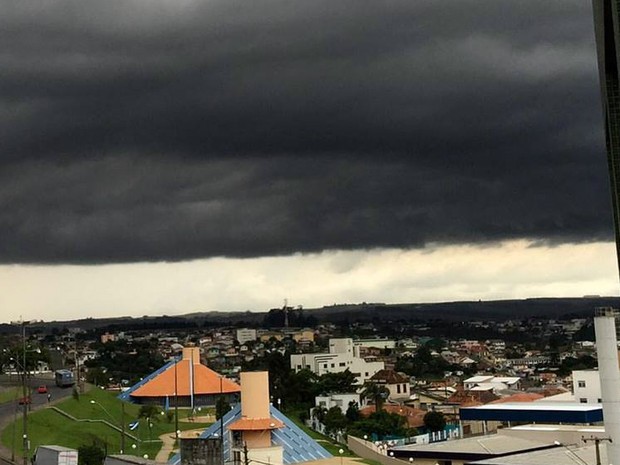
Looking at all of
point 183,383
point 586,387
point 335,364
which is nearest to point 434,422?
point 586,387

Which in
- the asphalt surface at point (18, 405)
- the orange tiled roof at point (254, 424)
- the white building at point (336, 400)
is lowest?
the white building at point (336, 400)

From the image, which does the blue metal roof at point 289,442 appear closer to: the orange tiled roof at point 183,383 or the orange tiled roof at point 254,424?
the orange tiled roof at point 254,424

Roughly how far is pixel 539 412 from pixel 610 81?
42756 millimetres

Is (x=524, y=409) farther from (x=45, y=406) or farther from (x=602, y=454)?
(x=45, y=406)

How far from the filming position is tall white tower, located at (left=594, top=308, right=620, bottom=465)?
40.1 meters

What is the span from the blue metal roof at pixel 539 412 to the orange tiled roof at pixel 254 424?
21.9 metres

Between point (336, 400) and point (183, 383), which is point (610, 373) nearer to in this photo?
point (183, 383)

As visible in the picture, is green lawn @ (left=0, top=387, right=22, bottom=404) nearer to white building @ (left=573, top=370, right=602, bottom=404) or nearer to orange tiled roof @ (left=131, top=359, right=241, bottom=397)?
orange tiled roof @ (left=131, top=359, right=241, bottom=397)

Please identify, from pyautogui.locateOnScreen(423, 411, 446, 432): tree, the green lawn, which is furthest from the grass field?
pyautogui.locateOnScreen(423, 411, 446, 432): tree

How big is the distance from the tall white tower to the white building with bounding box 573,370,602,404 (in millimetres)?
39772

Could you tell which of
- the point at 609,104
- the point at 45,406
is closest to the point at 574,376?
the point at 45,406

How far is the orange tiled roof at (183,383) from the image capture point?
298ft

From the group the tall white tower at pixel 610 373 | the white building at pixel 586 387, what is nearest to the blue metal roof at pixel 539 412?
the white building at pixel 586 387

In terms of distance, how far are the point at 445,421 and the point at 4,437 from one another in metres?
41.9
